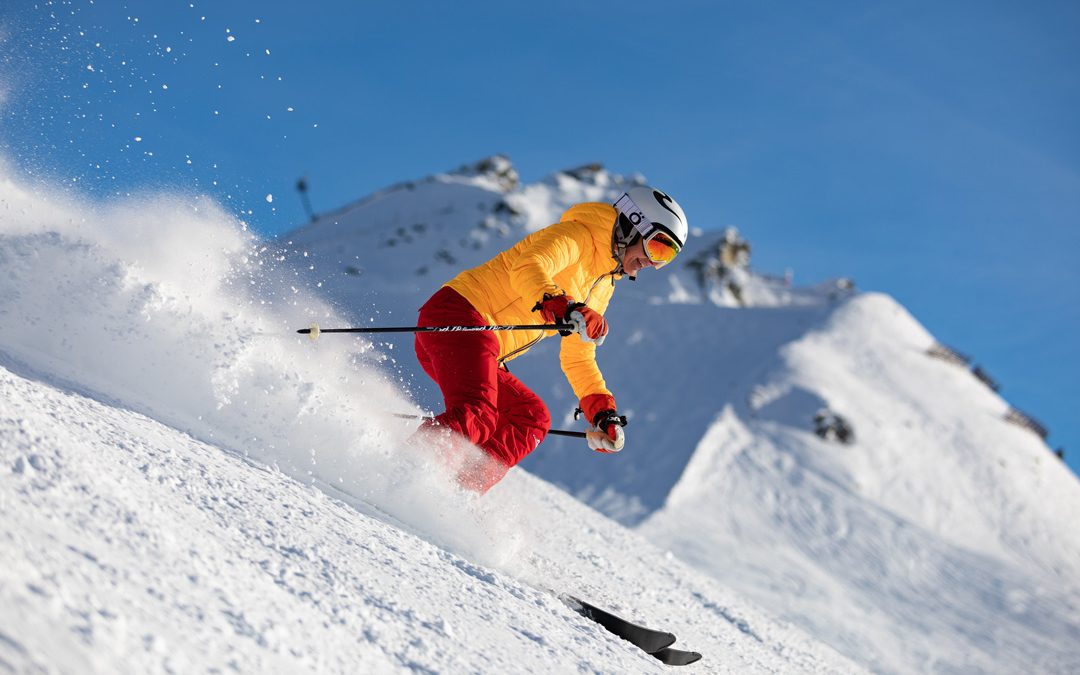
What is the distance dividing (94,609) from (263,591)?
589 mm

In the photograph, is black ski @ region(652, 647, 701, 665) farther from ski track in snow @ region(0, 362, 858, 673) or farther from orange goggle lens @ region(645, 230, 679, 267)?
orange goggle lens @ region(645, 230, 679, 267)

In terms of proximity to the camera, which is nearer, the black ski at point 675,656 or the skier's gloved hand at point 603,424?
the black ski at point 675,656

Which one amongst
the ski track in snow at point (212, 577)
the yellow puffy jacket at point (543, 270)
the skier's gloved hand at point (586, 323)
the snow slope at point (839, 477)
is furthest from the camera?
the snow slope at point (839, 477)

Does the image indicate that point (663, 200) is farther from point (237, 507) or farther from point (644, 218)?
point (237, 507)

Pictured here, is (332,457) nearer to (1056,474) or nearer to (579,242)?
(579,242)

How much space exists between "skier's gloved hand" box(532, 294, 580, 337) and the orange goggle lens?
71 cm

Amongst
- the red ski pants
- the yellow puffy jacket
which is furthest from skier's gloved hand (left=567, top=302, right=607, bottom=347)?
the red ski pants

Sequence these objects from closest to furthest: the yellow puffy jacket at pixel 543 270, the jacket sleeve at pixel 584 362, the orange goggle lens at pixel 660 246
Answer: the yellow puffy jacket at pixel 543 270 < the orange goggle lens at pixel 660 246 < the jacket sleeve at pixel 584 362

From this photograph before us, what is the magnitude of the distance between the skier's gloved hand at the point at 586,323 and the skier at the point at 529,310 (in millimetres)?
12

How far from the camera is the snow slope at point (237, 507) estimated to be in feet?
7.10

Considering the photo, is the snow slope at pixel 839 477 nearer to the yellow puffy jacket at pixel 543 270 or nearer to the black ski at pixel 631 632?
the yellow puffy jacket at pixel 543 270

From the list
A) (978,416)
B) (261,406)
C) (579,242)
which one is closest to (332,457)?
(261,406)

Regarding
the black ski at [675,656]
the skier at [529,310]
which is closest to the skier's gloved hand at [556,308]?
the skier at [529,310]

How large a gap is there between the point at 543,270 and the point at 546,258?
0.10 meters
